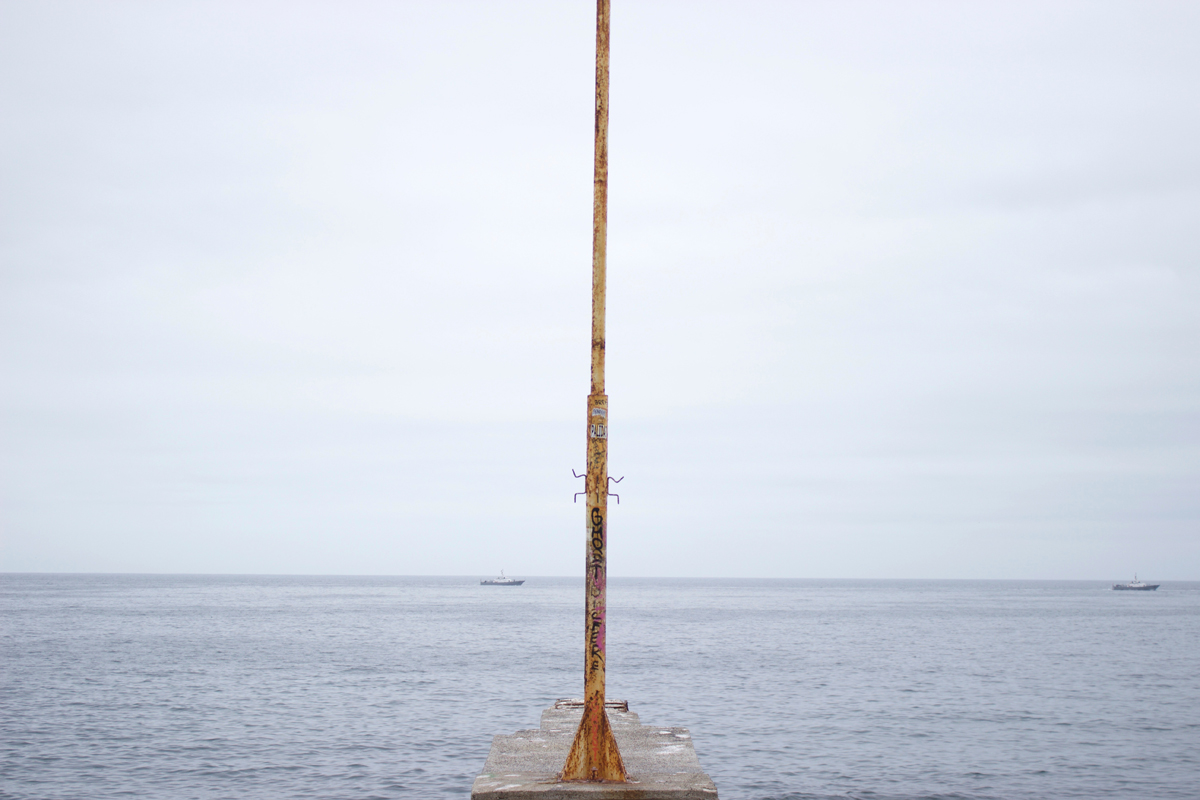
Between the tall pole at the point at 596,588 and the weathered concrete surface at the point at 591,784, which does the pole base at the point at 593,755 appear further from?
the weathered concrete surface at the point at 591,784

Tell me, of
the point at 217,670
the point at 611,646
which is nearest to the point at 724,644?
the point at 611,646

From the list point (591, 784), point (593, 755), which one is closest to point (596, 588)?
point (593, 755)

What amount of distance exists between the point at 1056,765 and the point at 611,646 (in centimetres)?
3484

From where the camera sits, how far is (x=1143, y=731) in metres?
27.1

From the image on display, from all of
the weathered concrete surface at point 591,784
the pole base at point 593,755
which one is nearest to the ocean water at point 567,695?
the weathered concrete surface at point 591,784

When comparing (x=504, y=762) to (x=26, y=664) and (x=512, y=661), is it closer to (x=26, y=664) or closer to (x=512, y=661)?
(x=512, y=661)

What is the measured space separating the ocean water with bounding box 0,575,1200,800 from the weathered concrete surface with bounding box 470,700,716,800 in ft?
24.6

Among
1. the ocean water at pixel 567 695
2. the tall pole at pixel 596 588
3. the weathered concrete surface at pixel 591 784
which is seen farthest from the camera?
the ocean water at pixel 567 695

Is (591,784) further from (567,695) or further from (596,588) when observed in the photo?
(567,695)

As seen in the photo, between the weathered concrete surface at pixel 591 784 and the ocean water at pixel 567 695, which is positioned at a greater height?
the weathered concrete surface at pixel 591 784

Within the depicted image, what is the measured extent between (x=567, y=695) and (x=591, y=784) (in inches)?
1004

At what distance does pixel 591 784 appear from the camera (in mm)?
8562

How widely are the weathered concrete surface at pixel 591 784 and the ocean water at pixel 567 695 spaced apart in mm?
7499

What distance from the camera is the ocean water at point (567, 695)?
19891mm
